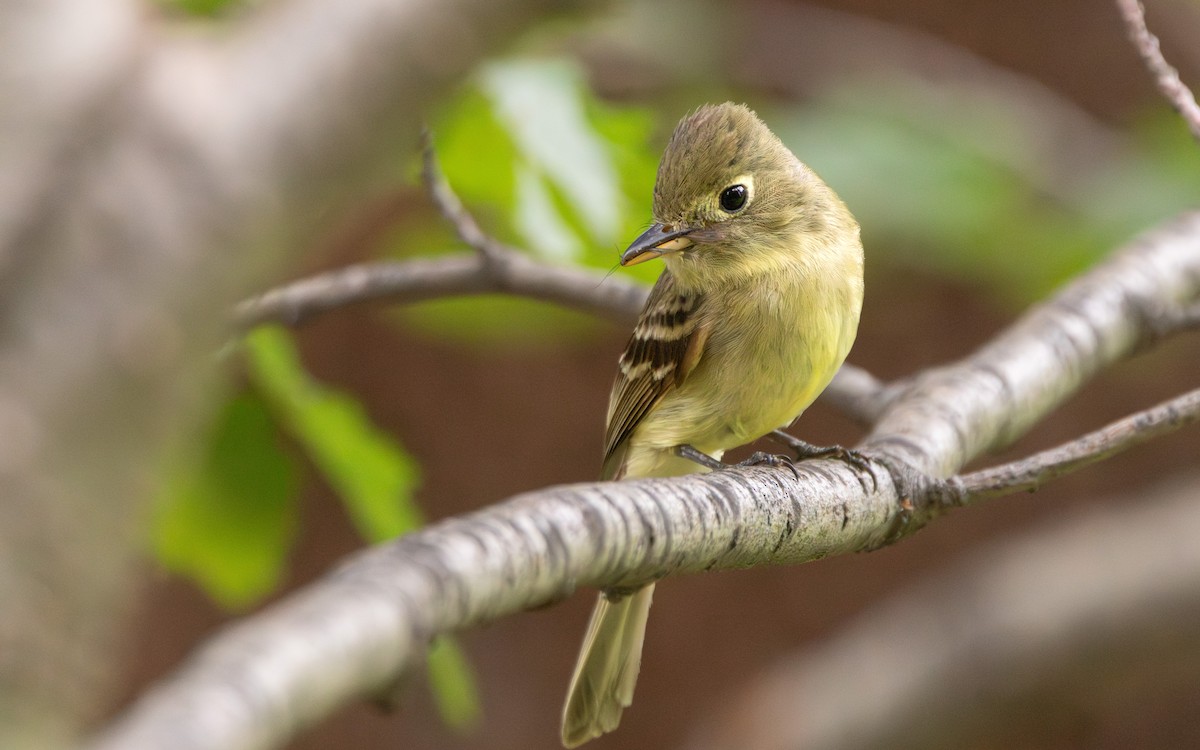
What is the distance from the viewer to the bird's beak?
360cm

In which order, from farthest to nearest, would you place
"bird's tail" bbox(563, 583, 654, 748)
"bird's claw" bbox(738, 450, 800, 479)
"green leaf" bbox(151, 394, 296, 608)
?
"green leaf" bbox(151, 394, 296, 608)
"bird's tail" bbox(563, 583, 654, 748)
"bird's claw" bbox(738, 450, 800, 479)

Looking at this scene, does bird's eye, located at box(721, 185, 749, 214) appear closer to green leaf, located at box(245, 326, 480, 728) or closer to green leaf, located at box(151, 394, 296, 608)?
green leaf, located at box(245, 326, 480, 728)

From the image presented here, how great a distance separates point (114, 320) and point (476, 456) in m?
6.91

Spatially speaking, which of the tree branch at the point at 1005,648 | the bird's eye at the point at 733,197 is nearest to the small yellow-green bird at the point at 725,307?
the bird's eye at the point at 733,197

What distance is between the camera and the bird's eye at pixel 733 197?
3.86m

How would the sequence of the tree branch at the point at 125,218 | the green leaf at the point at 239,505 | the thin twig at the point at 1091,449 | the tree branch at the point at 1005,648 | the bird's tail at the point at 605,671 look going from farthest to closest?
1. the tree branch at the point at 1005,648
2. the green leaf at the point at 239,505
3. the bird's tail at the point at 605,671
4. the thin twig at the point at 1091,449
5. the tree branch at the point at 125,218

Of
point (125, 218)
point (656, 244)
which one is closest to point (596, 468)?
point (656, 244)

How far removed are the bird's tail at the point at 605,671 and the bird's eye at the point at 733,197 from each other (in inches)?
42.9

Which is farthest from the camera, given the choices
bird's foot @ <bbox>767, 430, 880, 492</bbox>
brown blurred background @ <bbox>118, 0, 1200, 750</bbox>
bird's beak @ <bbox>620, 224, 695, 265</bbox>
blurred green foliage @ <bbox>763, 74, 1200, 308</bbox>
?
brown blurred background @ <bbox>118, 0, 1200, 750</bbox>

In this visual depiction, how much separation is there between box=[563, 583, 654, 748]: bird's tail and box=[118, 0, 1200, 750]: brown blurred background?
4306 millimetres

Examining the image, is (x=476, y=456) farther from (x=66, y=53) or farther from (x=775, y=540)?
(x=66, y=53)

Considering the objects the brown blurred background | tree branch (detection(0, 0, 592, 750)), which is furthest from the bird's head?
the brown blurred background

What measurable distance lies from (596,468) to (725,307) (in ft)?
14.3

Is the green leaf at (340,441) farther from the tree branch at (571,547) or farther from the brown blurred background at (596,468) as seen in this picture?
the brown blurred background at (596,468)
